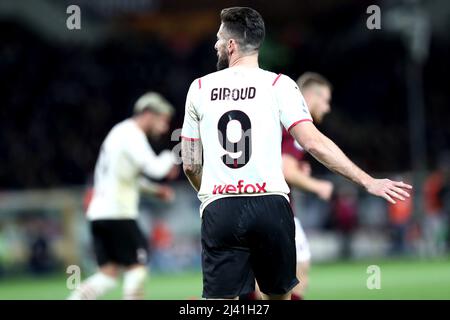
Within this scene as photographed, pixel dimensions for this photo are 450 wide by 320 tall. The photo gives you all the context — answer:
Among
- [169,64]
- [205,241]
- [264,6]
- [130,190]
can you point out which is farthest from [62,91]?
[205,241]

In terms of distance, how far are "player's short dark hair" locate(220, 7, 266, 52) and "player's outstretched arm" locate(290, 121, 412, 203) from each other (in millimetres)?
604

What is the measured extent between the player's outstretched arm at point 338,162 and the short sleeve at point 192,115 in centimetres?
61

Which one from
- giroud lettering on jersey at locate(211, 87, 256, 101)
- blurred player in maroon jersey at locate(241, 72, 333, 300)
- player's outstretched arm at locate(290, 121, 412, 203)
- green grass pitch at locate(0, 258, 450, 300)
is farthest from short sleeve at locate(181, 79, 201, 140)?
green grass pitch at locate(0, 258, 450, 300)

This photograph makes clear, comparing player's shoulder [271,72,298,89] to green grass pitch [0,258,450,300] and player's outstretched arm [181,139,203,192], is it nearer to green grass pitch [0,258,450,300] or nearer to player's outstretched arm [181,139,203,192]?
player's outstretched arm [181,139,203,192]

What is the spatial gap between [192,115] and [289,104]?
24.6 inches

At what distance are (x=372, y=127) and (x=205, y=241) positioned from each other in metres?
22.5

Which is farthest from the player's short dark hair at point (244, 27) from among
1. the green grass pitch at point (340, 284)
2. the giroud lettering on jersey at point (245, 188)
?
the green grass pitch at point (340, 284)

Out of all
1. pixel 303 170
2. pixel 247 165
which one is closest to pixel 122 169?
pixel 303 170

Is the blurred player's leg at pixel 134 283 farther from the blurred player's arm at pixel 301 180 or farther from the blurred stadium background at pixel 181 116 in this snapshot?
the blurred stadium background at pixel 181 116

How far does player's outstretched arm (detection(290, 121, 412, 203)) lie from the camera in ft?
19.4

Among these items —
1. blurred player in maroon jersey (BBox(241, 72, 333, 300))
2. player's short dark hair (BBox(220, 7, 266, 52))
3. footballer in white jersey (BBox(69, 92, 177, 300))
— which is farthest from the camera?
footballer in white jersey (BBox(69, 92, 177, 300))

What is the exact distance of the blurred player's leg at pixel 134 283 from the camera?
1062cm

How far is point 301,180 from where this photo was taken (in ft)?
29.8
